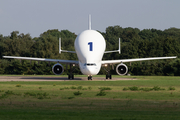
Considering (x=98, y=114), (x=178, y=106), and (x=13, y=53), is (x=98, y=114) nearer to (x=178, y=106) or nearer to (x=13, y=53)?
(x=178, y=106)

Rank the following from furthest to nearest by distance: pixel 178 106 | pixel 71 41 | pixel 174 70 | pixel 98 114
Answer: pixel 71 41
pixel 174 70
pixel 178 106
pixel 98 114

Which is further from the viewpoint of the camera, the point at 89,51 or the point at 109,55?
the point at 109,55

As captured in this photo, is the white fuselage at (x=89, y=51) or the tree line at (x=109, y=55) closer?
the white fuselage at (x=89, y=51)

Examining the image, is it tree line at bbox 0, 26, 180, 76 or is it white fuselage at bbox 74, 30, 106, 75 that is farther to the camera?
tree line at bbox 0, 26, 180, 76

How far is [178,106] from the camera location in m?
14.9

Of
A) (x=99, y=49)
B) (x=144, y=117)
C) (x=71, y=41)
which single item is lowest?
(x=144, y=117)

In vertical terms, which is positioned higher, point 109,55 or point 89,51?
point 109,55

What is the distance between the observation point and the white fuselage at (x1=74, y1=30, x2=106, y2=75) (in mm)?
38312

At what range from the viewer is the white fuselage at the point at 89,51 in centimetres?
3831

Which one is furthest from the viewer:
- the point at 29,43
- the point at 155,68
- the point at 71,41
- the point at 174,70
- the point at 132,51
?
the point at 71,41

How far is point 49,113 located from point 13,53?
8125 cm

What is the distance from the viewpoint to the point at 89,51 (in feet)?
128

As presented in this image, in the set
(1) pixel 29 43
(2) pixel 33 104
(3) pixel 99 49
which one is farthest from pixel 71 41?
(2) pixel 33 104

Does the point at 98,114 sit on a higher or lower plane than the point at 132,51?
lower
